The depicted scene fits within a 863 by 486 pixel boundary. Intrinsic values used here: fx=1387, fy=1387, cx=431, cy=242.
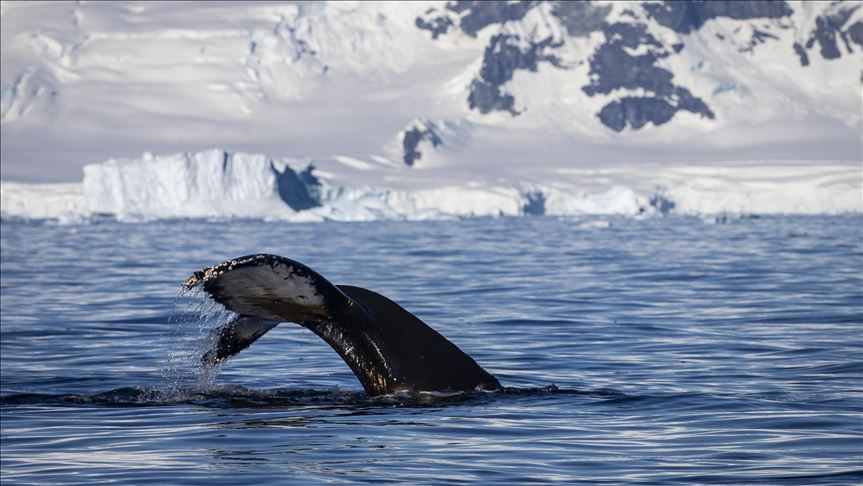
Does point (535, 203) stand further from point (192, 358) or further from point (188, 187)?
point (192, 358)

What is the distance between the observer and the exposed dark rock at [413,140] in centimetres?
19150

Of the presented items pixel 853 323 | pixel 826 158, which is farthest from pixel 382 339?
pixel 826 158

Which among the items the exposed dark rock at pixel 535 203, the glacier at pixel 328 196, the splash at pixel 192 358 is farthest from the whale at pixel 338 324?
the exposed dark rock at pixel 535 203

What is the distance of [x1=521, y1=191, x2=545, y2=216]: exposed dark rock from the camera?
125 meters

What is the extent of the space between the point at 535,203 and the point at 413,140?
219 feet

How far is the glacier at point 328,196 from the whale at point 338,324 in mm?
71350

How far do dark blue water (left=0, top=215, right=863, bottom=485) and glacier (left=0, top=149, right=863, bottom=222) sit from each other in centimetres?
6063

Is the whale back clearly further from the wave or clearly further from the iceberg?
the iceberg

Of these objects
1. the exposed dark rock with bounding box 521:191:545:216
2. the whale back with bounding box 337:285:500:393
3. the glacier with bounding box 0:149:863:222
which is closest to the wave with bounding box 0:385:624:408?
the whale back with bounding box 337:285:500:393

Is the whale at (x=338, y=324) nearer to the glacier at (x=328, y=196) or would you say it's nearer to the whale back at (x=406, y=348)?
the whale back at (x=406, y=348)

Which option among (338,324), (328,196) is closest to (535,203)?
(328,196)

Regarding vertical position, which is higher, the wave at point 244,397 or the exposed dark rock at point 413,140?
the exposed dark rock at point 413,140

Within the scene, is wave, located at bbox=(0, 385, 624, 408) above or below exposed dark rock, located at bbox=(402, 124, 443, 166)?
below

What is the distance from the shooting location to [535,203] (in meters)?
127
